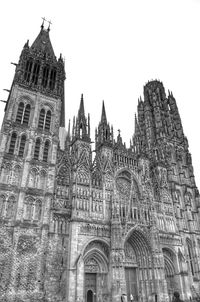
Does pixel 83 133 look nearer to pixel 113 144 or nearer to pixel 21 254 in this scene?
pixel 113 144

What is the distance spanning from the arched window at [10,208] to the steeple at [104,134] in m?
16.2

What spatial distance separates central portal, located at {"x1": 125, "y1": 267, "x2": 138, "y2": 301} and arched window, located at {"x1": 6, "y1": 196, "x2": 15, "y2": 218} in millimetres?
16709

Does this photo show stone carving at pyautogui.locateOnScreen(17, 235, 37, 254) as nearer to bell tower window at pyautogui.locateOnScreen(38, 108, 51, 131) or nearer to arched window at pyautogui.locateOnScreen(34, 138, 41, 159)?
arched window at pyautogui.locateOnScreen(34, 138, 41, 159)

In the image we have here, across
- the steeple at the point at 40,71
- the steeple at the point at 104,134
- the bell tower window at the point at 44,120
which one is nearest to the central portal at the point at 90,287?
the steeple at the point at 104,134

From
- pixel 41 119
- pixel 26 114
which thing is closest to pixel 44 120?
pixel 41 119

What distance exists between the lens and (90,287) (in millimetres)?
27891

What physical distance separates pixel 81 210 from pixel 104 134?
45.7ft

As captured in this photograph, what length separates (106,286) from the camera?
91.8 feet

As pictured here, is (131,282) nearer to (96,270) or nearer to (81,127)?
(96,270)

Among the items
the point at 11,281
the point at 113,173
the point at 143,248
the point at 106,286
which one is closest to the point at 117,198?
the point at 113,173

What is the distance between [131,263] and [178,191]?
54.5ft

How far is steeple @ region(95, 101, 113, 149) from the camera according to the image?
3812 centimetres

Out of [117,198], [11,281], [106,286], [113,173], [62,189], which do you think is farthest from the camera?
[113,173]

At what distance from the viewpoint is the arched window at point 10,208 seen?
26111mm
